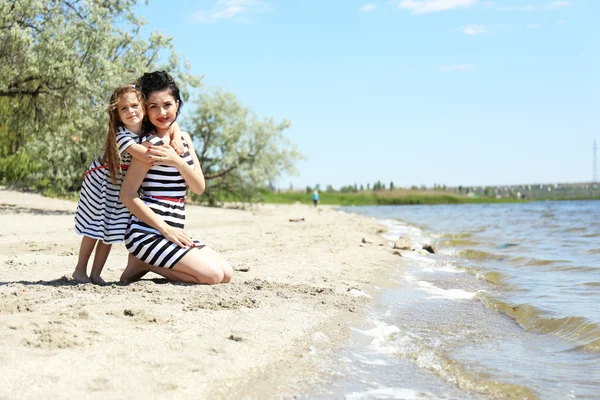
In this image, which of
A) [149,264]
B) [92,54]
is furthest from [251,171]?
[149,264]

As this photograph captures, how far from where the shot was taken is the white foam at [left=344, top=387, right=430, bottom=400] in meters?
3.08

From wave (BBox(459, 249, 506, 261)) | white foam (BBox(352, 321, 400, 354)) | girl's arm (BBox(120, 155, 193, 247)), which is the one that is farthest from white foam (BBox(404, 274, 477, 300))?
wave (BBox(459, 249, 506, 261))

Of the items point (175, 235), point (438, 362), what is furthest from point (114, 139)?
point (438, 362)

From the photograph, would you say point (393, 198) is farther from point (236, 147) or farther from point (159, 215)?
point (159, 215)

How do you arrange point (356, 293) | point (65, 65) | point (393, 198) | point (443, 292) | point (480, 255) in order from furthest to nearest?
point (393, 198)
point (65, 65)
point (480, 255)
point (443, 292)
point (356, 293)

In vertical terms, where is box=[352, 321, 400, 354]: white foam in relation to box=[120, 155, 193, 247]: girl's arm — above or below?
below

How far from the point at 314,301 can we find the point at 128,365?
2333 mm

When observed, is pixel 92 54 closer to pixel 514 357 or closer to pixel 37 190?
pixel 37 190

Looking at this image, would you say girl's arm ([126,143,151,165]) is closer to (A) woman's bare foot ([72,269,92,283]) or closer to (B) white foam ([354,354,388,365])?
(A) woman's bare foot ([72,269,92,283])

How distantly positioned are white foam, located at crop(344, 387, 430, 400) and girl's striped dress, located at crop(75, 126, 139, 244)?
297 cm

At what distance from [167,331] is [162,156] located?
1.88m

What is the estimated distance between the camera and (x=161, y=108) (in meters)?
5.25

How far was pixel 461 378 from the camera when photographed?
352 cm

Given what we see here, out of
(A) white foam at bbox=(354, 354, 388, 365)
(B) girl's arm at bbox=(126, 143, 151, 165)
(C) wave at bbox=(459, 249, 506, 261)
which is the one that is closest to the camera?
(A) white foam at bbox=(354, 354, 388, 365)
